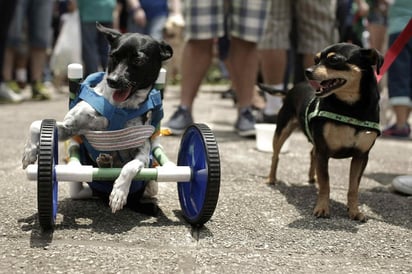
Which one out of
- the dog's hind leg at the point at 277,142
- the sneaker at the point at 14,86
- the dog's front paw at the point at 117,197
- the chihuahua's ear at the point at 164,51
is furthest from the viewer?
the sneaker at the point at 14,86

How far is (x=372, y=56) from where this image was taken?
2.41m

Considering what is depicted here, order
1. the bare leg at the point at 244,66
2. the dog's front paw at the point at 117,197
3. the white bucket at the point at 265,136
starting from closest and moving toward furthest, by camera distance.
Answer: the dog's front paw at the point at 117,197 < the white bucket at the point at 265,136 < the bare leg at the point at 244,66

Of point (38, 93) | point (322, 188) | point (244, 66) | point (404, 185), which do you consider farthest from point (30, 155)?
point (38, 93)

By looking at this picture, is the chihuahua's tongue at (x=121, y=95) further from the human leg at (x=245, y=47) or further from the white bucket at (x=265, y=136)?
the human leg at (x=245, y=47)

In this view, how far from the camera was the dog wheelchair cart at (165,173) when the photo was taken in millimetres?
1974

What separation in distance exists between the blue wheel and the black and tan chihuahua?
0.57 m

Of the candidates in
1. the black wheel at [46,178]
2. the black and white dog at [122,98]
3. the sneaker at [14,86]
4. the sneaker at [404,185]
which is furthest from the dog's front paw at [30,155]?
the sneaker at [14,86]

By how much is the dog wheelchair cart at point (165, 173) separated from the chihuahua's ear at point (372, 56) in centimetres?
77

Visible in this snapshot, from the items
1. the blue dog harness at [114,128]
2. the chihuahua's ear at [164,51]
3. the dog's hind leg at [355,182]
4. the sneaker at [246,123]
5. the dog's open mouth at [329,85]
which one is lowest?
the sneaker at [246,123]

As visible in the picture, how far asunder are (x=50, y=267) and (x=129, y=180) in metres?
0.48

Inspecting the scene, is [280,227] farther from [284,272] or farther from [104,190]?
[104,190]

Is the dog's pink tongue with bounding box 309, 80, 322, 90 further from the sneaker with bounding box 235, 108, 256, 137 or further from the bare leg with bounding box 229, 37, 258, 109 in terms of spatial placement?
the bare leg with bounding box 229, 37, 258, 109

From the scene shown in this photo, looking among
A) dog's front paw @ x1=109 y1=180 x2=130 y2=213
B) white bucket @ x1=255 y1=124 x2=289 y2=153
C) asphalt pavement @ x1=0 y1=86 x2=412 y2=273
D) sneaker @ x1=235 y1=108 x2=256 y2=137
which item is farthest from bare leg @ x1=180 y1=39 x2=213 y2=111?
dog's front paw @ x1=109 y1=180 x2=130 y2=213

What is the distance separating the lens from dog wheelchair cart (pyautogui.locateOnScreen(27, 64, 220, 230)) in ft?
6.48
